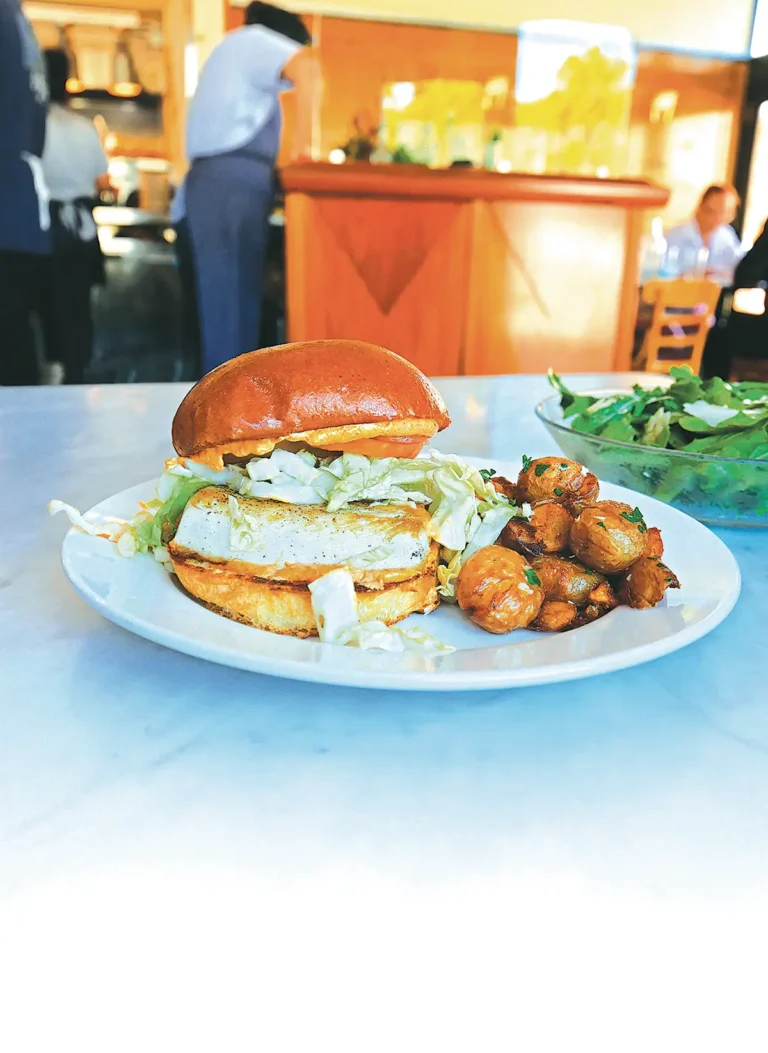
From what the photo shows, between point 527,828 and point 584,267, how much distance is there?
517cm

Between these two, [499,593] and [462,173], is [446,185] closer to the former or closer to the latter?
[462,173]

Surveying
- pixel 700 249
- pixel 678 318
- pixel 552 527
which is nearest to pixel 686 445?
pixel 552 527

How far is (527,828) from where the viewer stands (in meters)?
0.63

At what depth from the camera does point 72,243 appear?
6203 mm

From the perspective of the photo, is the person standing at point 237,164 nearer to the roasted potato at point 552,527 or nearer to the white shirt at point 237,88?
the white shirt at point 237,88

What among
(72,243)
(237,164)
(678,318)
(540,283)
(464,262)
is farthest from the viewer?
(678,318)

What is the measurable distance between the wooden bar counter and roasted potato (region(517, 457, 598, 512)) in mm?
3955

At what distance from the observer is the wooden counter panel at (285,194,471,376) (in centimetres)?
482

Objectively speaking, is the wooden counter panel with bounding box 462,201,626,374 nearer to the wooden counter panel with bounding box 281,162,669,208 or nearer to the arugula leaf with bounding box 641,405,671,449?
the wooden counter panel with bounding box 281,162,669,208

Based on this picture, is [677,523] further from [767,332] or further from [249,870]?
[767,332]

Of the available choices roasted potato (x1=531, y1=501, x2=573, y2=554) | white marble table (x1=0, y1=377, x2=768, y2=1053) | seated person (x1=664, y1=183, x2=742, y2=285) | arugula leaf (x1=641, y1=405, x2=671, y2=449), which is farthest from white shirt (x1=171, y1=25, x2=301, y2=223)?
seated person (x1=664, y1=183, x2=742, y2=285)

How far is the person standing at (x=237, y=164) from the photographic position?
4.65m

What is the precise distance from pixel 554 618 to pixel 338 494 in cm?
28

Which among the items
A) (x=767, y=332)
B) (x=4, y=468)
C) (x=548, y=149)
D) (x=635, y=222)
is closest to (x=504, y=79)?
(x=548, y=149)
